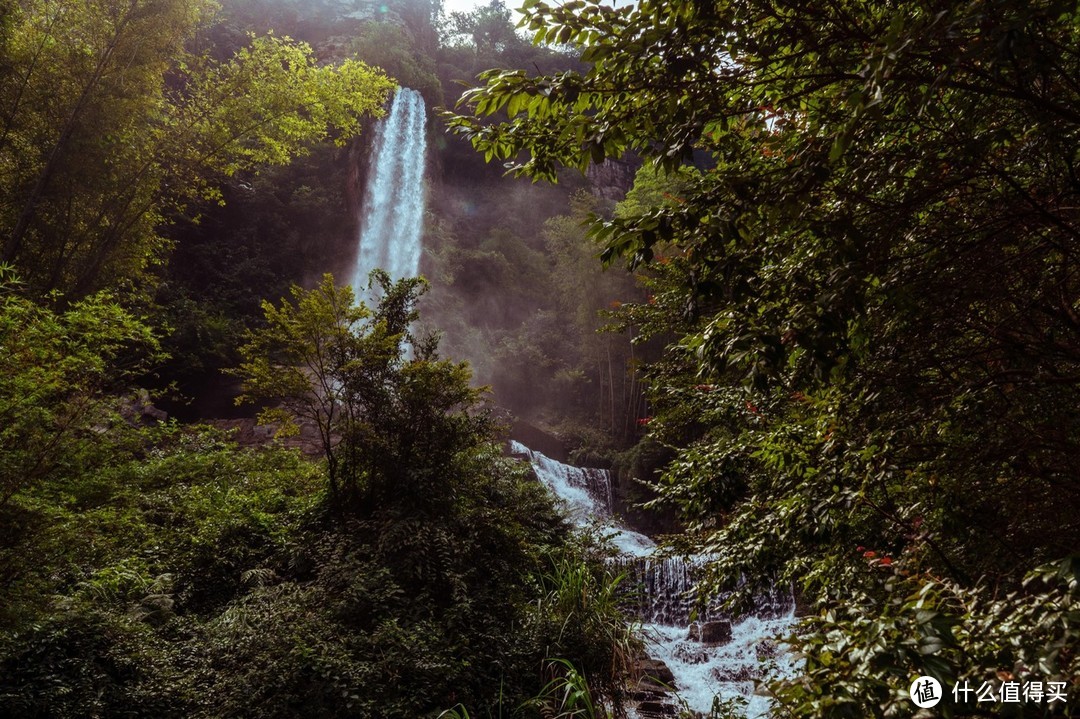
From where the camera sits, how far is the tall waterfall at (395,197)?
2061 cm

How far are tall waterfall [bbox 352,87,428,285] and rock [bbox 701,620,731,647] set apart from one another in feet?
51.5

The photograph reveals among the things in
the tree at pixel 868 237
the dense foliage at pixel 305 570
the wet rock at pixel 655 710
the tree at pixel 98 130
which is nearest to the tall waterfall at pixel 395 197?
the tree at pixel 98 130

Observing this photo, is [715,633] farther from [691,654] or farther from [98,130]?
[98,130]

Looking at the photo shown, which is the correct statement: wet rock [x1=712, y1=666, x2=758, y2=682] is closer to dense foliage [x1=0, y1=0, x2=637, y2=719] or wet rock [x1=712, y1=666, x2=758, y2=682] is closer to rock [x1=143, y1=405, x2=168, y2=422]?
dense foliage [x1=0, y1=0, x2=637, y2=719]

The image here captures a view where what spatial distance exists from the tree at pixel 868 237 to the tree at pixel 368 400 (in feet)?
15.0

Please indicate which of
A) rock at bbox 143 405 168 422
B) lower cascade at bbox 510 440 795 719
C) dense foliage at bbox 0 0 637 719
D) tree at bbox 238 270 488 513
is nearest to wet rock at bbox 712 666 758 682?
lower cascade at bbox 510 440 795 719

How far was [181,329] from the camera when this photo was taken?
1422 cm

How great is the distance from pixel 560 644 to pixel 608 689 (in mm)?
570

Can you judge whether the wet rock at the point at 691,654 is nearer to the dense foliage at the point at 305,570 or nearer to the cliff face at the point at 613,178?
the dense foliage at the point at 305,570

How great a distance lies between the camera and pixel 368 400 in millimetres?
6766

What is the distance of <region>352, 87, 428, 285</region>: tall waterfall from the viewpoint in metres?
20.6

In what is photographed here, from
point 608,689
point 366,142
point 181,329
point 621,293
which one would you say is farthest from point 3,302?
point 366,142

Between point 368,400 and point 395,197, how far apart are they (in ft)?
54.5

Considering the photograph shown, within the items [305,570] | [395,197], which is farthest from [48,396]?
[395,197]
